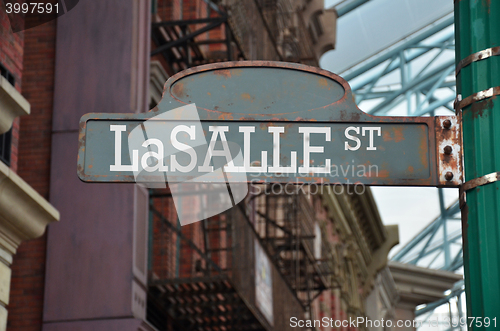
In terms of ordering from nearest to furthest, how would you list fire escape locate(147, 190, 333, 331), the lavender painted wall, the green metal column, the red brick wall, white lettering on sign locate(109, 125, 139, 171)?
the green metal column < white lettering on sign locate(109, 125, 139, 171) < the lavender painted wall < the red brick wall < fire escape locate(147, 190, 333, 331)

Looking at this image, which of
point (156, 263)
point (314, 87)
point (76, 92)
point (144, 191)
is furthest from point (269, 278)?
point (314, 87)

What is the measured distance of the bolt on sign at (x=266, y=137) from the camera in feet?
11.5

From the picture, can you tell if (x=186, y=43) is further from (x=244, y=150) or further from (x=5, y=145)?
(x=244, y=150)

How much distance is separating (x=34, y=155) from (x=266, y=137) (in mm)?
7648

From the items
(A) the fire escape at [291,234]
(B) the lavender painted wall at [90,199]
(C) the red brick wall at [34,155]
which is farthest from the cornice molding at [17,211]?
(A) the fire escape at [291,234]

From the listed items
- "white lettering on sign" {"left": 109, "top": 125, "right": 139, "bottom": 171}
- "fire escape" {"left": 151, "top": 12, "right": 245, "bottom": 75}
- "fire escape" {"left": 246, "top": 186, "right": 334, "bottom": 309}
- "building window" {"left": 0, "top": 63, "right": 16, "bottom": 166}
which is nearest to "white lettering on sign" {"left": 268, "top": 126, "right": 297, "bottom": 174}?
"white lettering on sign" {"left": 109, "top": 125, "right": 139, "bottom": 171}

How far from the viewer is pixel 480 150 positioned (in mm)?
3389

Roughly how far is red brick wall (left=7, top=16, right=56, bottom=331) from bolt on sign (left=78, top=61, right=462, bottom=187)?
7094 millimetres

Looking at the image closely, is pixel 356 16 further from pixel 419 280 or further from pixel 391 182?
pixel 391 182

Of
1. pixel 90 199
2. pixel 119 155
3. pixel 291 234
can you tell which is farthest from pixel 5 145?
pixel 291 234

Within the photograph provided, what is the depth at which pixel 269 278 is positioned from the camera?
14.5 metres

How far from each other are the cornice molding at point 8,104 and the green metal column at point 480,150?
4889 millimetres

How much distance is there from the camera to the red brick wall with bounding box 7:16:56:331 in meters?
10.2

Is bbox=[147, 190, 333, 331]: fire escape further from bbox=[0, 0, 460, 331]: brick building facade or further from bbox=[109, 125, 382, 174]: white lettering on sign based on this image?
bbox=[109, 125, 382, 174]: white lettering on sign
